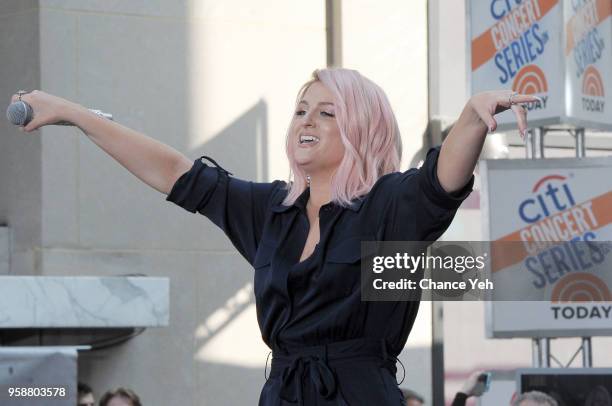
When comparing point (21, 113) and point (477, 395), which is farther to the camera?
point (477, 395)

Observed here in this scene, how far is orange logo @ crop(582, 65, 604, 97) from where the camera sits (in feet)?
26.9

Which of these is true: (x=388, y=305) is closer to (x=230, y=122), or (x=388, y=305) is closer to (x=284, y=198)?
(x=284, y=198)

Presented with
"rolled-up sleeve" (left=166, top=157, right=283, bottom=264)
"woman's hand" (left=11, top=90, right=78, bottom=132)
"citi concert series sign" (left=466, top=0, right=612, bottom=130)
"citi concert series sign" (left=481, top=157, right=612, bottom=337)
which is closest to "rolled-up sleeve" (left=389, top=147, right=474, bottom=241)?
"rolled-up sleeve" (left=166, top=157, right=283, bottom=264)

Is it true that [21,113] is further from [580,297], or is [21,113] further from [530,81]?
[580,297]

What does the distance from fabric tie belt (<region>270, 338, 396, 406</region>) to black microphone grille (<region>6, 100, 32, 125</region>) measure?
2.85ft

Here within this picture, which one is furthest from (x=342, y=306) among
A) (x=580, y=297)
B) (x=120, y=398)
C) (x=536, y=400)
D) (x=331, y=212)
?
(x=580, y=297)

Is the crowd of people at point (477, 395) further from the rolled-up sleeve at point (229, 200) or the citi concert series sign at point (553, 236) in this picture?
the rolled-up sleeve at point (229, 200)

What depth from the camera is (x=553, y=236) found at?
324 inches

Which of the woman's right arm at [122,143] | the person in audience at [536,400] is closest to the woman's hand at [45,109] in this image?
the woman's right arm at [122,143]

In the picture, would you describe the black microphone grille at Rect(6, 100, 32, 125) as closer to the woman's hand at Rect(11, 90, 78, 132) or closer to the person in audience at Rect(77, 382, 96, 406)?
the woman's hand at Rect(11, 90, 78, 132)

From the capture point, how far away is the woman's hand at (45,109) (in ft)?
10.7

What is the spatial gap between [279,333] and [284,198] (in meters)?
0.37

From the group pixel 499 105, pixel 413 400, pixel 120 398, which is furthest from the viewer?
pixel 413 400

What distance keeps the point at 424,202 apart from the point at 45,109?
98cm
